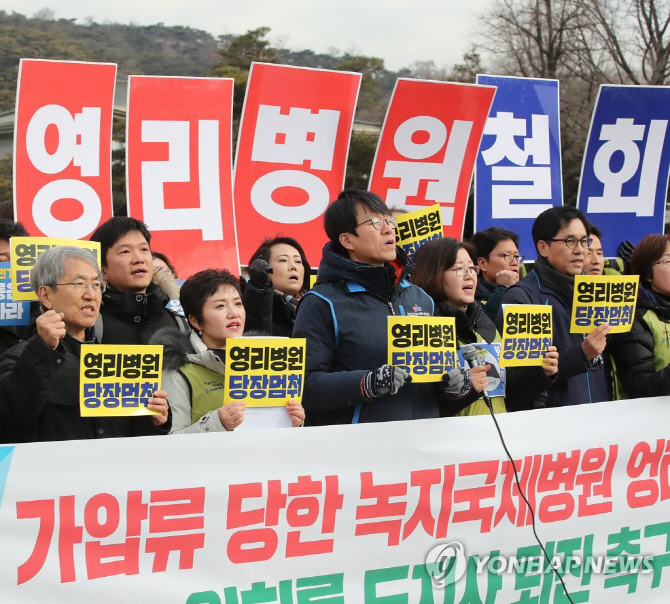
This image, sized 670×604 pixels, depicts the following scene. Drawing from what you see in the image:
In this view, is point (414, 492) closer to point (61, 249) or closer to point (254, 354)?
point (254, 354)

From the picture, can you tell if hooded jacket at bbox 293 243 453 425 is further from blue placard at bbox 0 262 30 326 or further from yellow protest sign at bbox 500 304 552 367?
blue placard at bbox 0 262 30 326

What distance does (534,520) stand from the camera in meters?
3.56

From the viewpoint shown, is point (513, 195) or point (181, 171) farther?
point (513, 195)

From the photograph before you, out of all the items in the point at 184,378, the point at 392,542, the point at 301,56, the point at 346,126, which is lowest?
the point at 392,542

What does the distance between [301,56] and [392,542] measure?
65127mm

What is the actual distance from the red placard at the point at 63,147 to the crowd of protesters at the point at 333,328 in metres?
0.62

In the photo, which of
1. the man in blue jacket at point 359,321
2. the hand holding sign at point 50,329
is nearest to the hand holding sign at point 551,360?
the man in blue jacket at point 359,321

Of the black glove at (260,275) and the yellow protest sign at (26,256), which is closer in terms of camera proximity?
the yellow protest sign at (26,256)

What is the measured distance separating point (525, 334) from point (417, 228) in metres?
0.92

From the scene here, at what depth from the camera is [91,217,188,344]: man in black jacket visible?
381 centimetres

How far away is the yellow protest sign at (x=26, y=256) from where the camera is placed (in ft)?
11.5

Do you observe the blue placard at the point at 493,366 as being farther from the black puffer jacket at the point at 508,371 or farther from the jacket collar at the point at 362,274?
the jacket collar at the point at 362,274

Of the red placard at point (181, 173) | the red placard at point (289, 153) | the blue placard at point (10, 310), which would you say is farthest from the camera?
the red placard at point (289, 153)

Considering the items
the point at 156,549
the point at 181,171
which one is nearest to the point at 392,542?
the point at 156,549
